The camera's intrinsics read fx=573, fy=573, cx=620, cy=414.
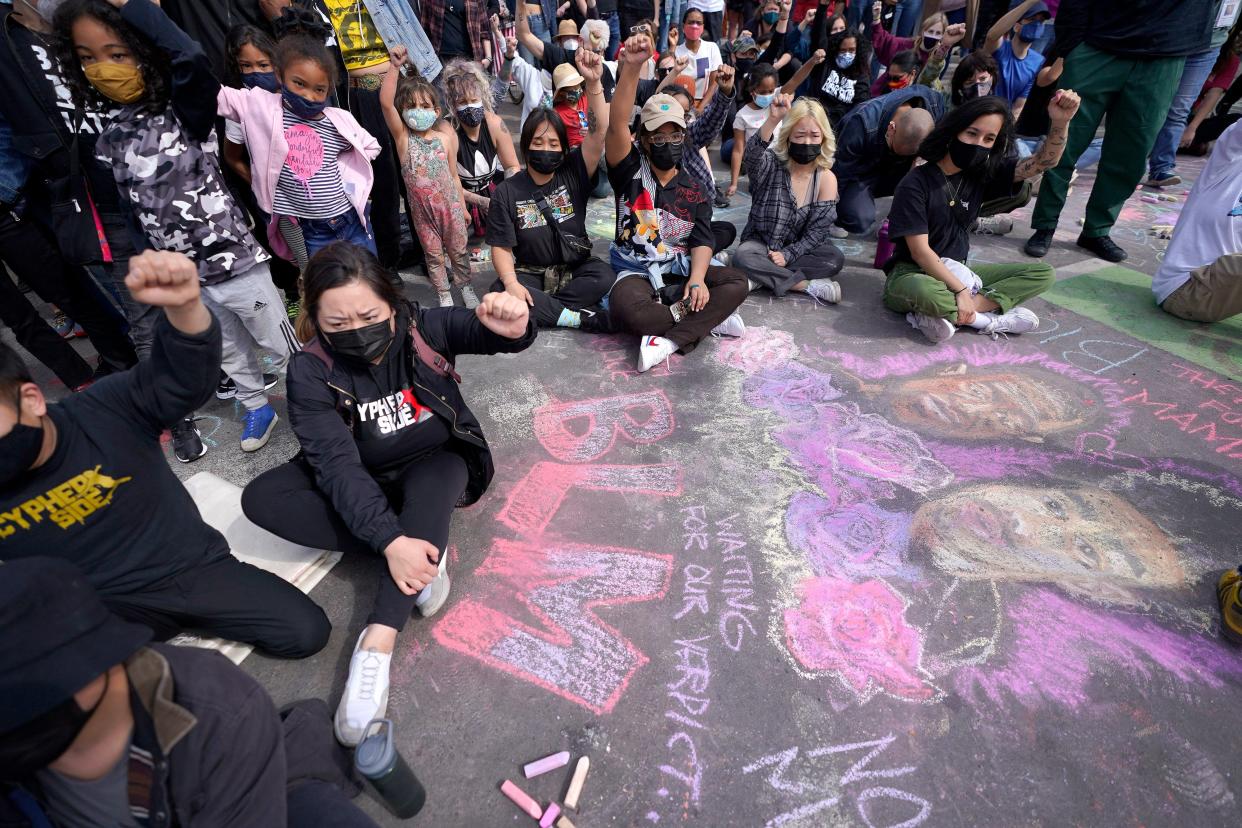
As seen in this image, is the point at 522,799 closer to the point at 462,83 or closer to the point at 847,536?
the point at 847,536

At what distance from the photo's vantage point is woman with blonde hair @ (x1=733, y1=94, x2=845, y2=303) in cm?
427

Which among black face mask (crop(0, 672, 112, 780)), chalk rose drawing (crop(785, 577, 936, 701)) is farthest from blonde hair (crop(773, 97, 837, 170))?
black face mask (crop(0, 672, 112, 780))

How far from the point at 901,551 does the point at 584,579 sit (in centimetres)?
134

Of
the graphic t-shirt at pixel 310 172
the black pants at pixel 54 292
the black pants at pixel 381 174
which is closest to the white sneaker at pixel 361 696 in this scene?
the graphic t-shirt at pixel 310 172

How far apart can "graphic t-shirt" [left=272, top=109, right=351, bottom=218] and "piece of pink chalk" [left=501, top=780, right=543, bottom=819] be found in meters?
3.09

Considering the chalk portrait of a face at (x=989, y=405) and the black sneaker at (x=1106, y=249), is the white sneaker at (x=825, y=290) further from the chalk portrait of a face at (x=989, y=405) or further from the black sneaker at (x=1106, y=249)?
the black sneaker at (x=1106, y=249)

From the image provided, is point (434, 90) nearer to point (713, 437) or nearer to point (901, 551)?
point (713, 437)

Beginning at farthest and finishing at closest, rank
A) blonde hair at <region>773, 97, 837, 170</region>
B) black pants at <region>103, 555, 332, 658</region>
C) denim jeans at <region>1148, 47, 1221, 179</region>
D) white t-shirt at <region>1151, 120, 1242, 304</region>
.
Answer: denim jeans at <region>1148, 47, 1221, 179</region> < blonde hair at <region>773, 97, 837, 170</region> < white t-shirt at <region>1151, 120, 1242, 304</region> < black pants at <region>103, 555, 332, 658</region>

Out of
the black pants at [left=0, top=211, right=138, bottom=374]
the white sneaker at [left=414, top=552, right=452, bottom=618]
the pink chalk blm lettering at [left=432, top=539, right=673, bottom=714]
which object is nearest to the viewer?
the pink chalk blm lettering at [left=432, top=539, right=673, bottom=714]

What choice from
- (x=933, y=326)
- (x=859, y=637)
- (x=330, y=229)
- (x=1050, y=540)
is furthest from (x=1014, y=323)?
(x=330, y=229)

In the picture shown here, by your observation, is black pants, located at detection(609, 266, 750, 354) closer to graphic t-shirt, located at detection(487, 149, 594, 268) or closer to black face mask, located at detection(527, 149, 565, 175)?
graphic t-shirt, located at detection(487, 149, 594, 268)

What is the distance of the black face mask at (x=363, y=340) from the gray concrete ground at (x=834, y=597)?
89 centimetres

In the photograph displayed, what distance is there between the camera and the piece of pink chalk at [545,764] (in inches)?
68.2

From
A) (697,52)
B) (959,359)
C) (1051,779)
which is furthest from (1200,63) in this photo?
(1051,779)
